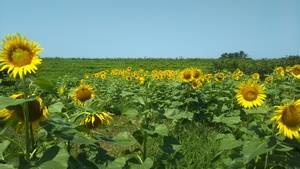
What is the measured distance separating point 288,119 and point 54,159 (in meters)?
1.47

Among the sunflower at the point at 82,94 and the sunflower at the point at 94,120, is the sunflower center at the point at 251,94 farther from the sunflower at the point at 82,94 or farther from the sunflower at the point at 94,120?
the sunflower at the point at 94,120

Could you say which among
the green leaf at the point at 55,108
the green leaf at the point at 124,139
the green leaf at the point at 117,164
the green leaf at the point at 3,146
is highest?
the green leaf at the point at 55,108

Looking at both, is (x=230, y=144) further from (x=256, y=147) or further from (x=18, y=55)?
(x=18, y=55)

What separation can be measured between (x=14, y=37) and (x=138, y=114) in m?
1.37

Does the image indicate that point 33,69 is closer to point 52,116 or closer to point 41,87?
point 41,87

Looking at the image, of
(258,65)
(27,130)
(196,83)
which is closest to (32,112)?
(27,130)

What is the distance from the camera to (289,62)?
3284cm

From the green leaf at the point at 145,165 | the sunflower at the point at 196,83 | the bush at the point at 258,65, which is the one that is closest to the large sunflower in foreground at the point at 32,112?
the green leaf at the point at 145,165

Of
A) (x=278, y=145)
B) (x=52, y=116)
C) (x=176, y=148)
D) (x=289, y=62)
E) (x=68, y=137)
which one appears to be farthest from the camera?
(x=289, y=62)

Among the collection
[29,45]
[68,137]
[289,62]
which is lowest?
[289,62]

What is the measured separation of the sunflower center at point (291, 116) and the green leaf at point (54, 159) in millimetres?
1411

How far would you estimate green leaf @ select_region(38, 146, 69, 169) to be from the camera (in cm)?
243

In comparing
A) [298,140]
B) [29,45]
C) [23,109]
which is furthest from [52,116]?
[298,140]

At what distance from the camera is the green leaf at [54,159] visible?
7.98 feet
